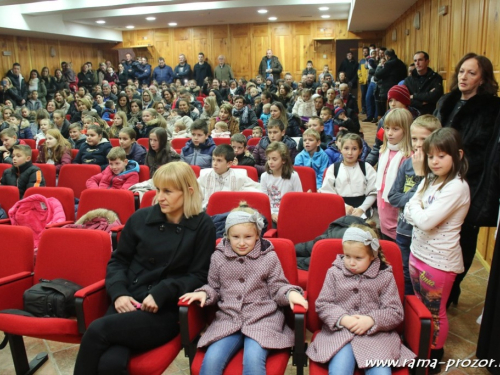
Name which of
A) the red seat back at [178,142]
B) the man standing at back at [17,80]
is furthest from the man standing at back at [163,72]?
the red seat back at [178,142]

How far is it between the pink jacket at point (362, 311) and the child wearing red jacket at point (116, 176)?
2.39 m

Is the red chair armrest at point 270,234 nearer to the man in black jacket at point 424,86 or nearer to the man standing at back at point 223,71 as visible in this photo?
the man in black jacket at point 424,86

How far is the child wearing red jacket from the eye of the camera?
381 cm

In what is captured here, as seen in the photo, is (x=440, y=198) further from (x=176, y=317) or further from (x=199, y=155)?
(x=199, y=155)

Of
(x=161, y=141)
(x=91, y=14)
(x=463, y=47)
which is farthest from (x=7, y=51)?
(x=463, y=47)

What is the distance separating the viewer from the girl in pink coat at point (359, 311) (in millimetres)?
1682

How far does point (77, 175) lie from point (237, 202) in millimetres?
1862

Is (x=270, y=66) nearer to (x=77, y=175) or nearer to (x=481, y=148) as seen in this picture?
(x=77, y=175)

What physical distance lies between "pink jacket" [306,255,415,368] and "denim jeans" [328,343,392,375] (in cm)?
2

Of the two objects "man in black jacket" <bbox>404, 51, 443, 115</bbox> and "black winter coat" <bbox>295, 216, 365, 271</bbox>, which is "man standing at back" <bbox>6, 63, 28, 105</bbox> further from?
"black winter coat" <bbox>295, 216, 365, 271</bbox>

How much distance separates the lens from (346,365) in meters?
1.64

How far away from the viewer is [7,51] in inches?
476

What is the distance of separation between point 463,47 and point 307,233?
3.16 meters

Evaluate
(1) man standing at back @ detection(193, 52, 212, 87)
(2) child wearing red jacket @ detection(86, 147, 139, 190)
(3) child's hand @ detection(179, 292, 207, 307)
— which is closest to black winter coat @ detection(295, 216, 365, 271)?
(3) child's hand @ detection(179, 292, 207, 307)
